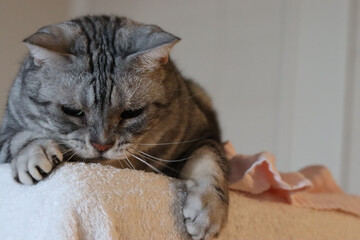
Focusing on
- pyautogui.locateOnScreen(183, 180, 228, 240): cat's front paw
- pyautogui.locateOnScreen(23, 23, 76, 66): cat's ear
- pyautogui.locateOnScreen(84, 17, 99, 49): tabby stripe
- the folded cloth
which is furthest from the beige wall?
pyautogui.locateOnScreen(183, 180, 228, 240): cat's front paw

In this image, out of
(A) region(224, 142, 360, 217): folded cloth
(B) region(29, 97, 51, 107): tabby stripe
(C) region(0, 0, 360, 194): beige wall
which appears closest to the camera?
(B) region(29, 97, 51, 107): tabby stripe

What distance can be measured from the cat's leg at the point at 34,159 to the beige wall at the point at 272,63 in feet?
3.81

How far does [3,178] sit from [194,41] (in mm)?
1690

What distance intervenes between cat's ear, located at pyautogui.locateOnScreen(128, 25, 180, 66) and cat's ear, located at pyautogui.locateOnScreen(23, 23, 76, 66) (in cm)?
12

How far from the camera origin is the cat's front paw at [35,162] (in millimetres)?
784

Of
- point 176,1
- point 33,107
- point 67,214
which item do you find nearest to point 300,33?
point 176,1

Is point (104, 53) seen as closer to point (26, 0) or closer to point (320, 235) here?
point (320, 235)

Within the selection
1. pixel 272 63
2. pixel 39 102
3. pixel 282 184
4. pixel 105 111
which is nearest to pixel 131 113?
pixel 105 111

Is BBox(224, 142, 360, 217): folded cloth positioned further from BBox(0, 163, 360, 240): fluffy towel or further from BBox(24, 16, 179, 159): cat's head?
BBox(24, 16, 179, 159): cat's head

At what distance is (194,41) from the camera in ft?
7.92

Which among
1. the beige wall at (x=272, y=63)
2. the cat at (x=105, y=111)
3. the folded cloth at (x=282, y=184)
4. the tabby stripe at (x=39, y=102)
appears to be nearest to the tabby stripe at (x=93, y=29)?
the cat at (x=105, y=111)

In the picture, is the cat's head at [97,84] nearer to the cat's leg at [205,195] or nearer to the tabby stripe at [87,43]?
the tabby stripe at [87,43]

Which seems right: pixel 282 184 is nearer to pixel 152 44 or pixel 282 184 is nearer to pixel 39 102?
pixel 152 44

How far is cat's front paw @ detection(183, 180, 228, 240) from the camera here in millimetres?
809
